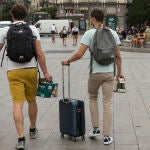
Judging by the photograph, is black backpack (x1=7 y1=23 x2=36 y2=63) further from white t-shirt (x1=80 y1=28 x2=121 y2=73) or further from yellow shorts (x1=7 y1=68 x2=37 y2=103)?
white t-shirt (x1=80 y1=28 x2=121 y2=73)

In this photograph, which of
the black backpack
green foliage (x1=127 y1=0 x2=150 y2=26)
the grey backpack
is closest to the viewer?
the black backpack

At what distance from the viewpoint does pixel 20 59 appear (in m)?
7.37

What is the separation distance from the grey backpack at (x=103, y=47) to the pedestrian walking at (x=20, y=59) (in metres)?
0.72

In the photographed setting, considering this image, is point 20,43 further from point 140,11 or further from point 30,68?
point 140,11

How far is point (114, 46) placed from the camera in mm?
7574

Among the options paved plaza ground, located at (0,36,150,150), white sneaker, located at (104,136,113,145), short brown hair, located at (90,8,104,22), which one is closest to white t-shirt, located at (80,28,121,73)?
short brown hair, located at (90,8,104,22)

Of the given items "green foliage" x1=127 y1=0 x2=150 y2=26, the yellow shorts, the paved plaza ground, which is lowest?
"green foliage" x1=127 y1=0 x2=150 y2=26

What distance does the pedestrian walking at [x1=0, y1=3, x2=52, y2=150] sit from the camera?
7.36m

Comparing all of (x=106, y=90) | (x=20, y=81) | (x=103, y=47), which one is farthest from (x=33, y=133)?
(x=103, y=47)

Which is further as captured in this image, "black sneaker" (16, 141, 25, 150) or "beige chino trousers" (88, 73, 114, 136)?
"beige chino trousers" (88, 73, 114, 136)

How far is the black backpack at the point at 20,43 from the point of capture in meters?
7.35

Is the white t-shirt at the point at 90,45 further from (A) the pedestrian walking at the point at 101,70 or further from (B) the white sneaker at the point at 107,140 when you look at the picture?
(B) the white sneaker at the point at 107,140

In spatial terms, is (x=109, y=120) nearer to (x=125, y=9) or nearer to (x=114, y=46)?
(x=114, y=46)

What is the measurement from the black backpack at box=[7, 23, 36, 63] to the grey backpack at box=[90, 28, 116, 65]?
32.9 inches
